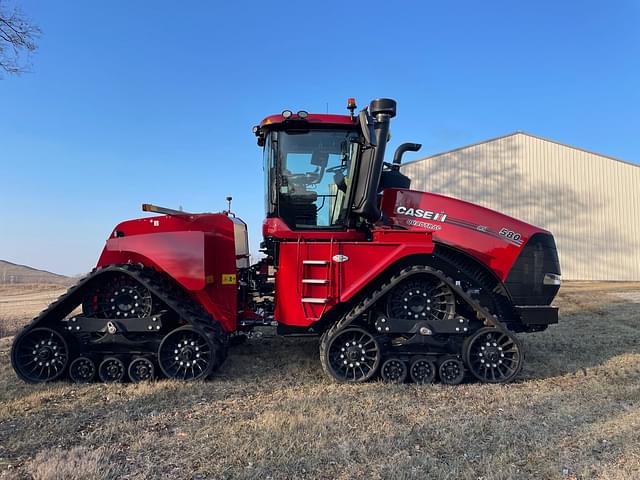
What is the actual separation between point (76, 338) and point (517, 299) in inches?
211

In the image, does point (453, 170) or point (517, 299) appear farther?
point (453, 170)

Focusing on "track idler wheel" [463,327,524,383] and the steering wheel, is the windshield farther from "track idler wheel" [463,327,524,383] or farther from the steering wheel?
"track idler wheel" [463,327,524,383]

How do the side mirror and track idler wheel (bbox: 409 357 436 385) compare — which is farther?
the side mirror

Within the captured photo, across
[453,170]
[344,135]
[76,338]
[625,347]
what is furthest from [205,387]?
[453,170]

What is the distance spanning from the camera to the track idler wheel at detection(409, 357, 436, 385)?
534cm

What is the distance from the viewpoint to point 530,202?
23547mm

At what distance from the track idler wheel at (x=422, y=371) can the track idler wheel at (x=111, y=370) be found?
3.32m

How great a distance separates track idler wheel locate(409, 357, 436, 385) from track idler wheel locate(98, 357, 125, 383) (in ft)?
10.9

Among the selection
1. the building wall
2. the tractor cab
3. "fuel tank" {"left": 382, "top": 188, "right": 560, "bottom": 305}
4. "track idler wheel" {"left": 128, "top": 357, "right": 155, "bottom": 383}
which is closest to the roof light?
the tractor cab

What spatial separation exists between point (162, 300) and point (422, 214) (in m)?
3.29

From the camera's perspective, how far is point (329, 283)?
550 cm

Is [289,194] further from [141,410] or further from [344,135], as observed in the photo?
[141,410]

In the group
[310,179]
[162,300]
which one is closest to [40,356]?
[162,300]

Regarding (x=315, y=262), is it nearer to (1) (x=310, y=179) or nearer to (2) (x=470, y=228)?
(1) (x=310, y=179)
